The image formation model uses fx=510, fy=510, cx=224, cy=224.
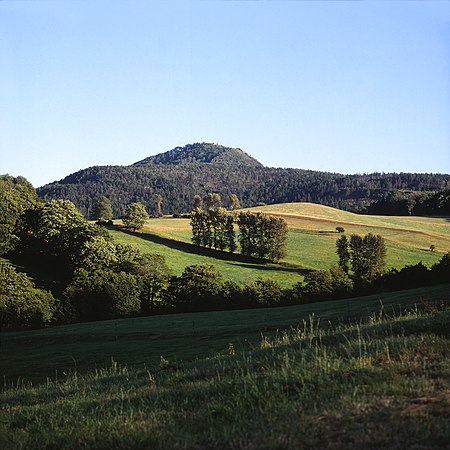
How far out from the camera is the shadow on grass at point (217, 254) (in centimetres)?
9612

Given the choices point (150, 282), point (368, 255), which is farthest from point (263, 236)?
point (150, 282)

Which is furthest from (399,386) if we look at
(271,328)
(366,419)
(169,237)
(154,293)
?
A: (169,237)

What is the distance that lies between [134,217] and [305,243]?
129ft

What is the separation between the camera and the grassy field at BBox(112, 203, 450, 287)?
307 feet

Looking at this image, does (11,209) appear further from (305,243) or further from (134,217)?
(305,243)

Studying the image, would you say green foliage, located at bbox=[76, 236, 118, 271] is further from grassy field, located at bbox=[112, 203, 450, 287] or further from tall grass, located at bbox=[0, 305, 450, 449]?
tall grass, located at bbox=[0, 305, 450, 449]

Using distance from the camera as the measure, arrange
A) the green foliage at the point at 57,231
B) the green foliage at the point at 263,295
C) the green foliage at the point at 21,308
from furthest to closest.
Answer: the green foliage at the point at 57,231 < the green foliage at the point at 263,295 < the green foliage at the point at 21,308

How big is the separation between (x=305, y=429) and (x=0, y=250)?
3578 inches

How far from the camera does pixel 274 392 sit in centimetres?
797

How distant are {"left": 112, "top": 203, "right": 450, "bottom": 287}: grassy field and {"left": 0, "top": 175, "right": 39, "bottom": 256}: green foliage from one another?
20190 millimetres

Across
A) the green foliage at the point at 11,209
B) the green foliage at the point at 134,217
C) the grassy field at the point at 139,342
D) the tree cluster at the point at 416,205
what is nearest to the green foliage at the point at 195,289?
the grassy field at the point at 139,342

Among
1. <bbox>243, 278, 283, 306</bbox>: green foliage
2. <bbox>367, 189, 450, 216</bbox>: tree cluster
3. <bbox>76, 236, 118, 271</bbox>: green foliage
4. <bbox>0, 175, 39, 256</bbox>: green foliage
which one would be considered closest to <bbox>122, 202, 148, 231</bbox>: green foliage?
<bbox>0, 175, 39, 256</bbox>: green foliage

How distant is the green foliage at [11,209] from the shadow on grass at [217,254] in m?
24.4

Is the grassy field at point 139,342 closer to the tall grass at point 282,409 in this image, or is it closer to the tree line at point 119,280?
the tall grass at point 282,409
